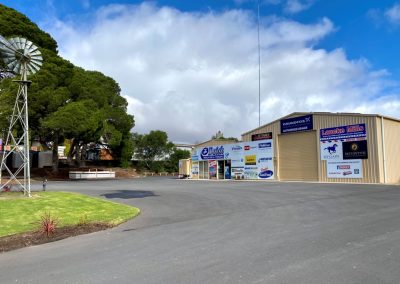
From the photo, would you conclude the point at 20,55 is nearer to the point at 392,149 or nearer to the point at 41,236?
the point at 41,236

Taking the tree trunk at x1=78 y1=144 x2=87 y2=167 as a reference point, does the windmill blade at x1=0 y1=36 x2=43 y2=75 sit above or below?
above

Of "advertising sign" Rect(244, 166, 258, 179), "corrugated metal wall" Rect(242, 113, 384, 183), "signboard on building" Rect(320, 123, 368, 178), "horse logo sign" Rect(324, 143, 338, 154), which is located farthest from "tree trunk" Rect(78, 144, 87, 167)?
"horse logo sign" Rect(324, 143, 338, 154)

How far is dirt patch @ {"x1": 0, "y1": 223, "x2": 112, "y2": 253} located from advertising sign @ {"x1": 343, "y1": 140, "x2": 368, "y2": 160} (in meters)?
23.7

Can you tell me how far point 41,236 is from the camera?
9875 millimetres

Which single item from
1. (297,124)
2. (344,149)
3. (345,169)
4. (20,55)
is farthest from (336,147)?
(20,55)

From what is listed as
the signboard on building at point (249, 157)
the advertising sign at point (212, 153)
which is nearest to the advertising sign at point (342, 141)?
the signboard on building at point (249, 157)

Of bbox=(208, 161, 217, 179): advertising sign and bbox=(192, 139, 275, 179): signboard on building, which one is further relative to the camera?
bbox=(208, 161, 217, 179): advertising sign

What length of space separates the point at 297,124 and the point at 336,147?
4.70 m

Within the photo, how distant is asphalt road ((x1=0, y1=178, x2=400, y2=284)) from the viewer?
224 inches

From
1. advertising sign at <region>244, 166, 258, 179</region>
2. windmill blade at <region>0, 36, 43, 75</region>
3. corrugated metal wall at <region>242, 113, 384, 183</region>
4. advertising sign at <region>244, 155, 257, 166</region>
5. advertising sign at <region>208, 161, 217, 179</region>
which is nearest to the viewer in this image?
windmill blade at <region>0, 36, 43, 75</region>

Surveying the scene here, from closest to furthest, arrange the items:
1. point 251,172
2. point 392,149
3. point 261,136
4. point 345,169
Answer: point 392,149 < point 345,169 < point 261,136 < point 251,172

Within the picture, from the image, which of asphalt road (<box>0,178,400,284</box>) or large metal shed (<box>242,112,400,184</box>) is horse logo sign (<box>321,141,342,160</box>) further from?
asphalt road (<box>0,178,400,284</box>)

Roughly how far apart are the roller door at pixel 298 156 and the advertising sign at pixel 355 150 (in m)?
3.15

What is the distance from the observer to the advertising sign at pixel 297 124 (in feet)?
111
